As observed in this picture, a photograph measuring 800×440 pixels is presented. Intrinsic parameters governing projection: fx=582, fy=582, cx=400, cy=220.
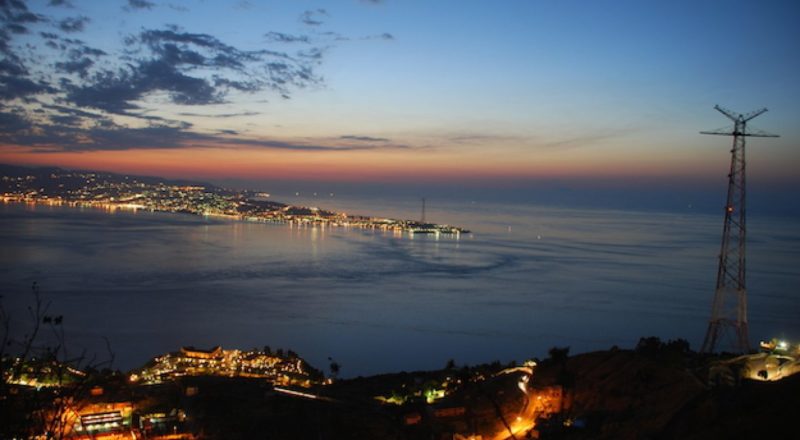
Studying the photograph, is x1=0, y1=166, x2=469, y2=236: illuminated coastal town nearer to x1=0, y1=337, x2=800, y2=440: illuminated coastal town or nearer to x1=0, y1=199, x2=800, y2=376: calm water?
x1=0, y1=199, x2=800, y2=376: calm water

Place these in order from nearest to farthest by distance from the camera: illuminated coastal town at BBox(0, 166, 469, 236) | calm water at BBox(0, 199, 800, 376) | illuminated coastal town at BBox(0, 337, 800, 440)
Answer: illuminated coastal town at BBox(0, 337, 800, 440), calm water at BBox(0, 199, 800, 376), illuminated coastal town at BBox(0, 166, 469, 236)

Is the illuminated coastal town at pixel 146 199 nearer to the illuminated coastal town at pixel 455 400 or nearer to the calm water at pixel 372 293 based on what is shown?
the calm water at pixel 372 293

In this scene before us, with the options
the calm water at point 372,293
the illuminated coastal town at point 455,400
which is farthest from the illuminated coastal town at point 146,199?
the illuminated coastal town at point 455,400

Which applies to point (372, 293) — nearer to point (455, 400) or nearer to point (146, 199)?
point (455, 400)

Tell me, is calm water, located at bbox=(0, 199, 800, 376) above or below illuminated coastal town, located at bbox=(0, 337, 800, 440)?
below

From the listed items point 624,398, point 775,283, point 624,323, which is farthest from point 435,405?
point 775,283

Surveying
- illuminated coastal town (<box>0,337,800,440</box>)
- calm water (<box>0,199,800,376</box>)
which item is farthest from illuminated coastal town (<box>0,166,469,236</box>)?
illuminated coastal town (<box>0,337,800,440</box>)

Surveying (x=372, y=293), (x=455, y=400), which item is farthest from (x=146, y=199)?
(x=455, y=400)
